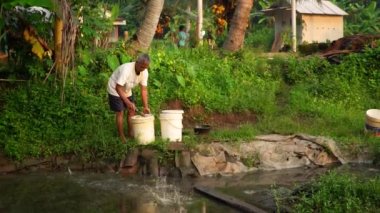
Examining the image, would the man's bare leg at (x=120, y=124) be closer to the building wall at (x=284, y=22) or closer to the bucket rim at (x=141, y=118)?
the bucket rim at (x=141, y=118)

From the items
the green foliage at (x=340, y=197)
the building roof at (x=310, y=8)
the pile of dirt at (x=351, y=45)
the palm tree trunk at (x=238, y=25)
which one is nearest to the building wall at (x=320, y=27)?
the building roof at (x=310, y=8)

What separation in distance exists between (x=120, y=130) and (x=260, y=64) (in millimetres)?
5765

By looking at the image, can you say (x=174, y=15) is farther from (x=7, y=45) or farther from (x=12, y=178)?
(x=12, y=178)

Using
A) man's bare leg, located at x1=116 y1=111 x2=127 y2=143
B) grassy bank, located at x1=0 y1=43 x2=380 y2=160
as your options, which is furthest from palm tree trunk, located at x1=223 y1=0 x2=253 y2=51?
man's bare leg, located at x1=116 y1=111 x2=127 y2=143

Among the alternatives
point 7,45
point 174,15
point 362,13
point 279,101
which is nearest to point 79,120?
point 7,45

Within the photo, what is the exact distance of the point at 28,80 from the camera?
11.7 metres

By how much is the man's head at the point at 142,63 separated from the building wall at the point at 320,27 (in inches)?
731

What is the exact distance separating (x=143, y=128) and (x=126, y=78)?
3.18 feet

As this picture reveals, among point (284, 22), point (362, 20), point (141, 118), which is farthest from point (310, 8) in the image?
point (141, 118)

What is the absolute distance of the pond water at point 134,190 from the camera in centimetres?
774

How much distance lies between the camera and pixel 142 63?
951cm

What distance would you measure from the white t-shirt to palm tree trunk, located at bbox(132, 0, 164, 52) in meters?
3.75

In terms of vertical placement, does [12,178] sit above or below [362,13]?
below

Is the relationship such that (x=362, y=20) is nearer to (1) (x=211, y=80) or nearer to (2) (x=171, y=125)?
(1) (x=211, y=80)
